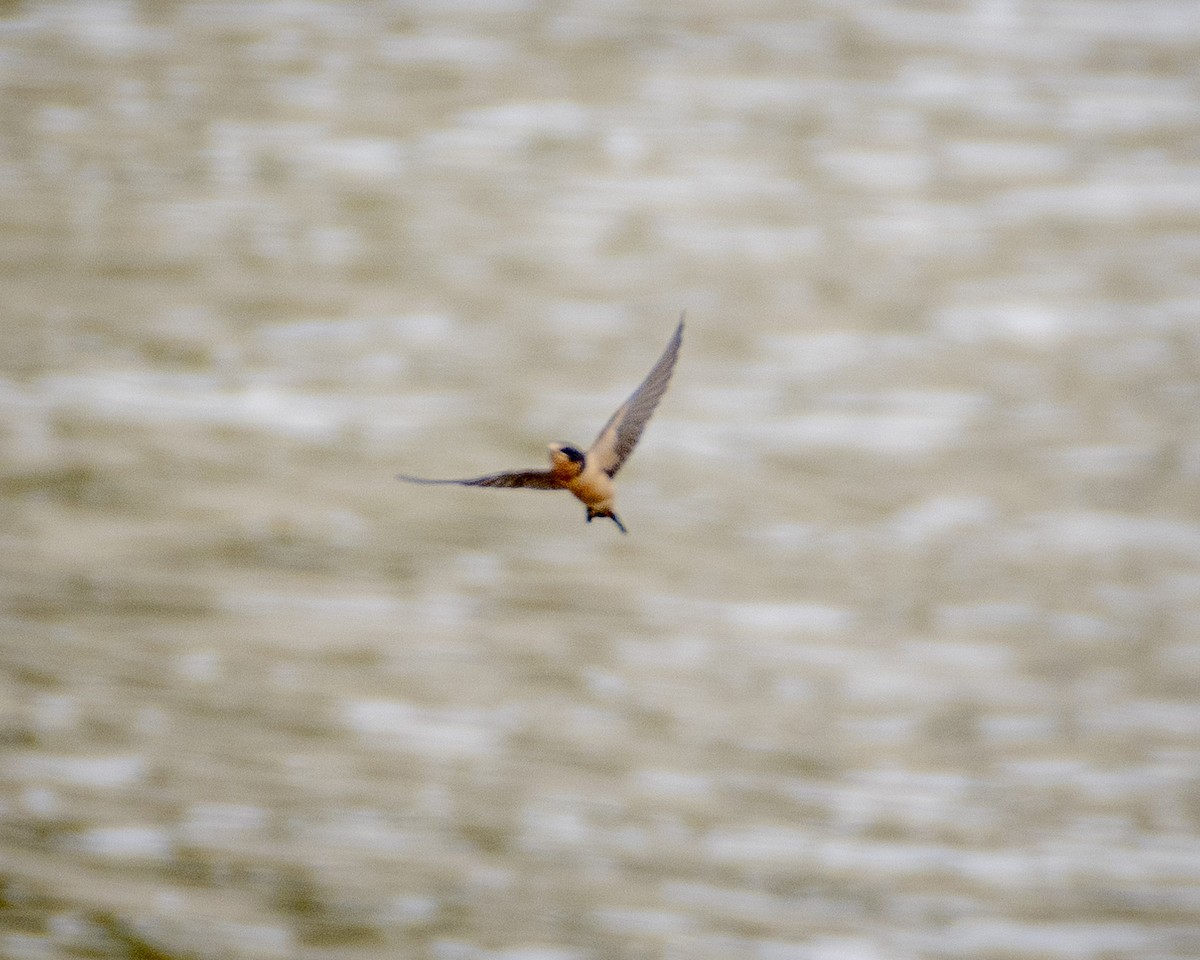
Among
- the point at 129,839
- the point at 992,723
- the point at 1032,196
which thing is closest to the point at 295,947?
A: the point at 129,839

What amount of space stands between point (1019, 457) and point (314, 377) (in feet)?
1.33

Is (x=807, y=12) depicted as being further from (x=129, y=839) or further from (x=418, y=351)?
(x=129, y=839)

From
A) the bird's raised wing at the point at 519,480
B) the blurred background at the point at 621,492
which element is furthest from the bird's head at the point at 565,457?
the blurred background at the point at 621,492

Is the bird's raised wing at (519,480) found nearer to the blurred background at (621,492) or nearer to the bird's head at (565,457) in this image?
the bird's head at (565,457)

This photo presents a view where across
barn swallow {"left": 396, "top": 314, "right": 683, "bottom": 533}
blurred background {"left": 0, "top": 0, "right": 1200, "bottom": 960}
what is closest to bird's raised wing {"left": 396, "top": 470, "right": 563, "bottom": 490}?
barn swallow {"left": 396, "top": 314, "right": 683, "bottom": 533}

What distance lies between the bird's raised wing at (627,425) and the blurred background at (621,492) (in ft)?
0.41

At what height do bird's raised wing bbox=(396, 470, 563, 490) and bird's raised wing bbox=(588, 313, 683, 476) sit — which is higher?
bird's raised wing bbox=(588, 313, 683, 476)

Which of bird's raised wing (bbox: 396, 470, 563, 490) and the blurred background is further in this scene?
the blurred background

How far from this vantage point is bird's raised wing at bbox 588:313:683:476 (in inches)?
17.5

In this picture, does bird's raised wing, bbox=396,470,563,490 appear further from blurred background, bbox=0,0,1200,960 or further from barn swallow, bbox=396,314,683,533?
blurred background, bbox=0,0,1200,960

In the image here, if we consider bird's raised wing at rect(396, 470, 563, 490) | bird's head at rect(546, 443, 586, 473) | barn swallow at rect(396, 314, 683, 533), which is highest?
barn swallow at rect(396, 314, 683, 533)

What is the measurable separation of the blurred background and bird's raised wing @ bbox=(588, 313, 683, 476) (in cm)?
12

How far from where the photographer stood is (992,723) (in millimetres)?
586

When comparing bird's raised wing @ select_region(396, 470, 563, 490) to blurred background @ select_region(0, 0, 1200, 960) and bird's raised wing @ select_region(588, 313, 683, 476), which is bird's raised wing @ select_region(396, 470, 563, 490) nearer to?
bird's raised wing @ select_region(588, 313, 683, 476)
